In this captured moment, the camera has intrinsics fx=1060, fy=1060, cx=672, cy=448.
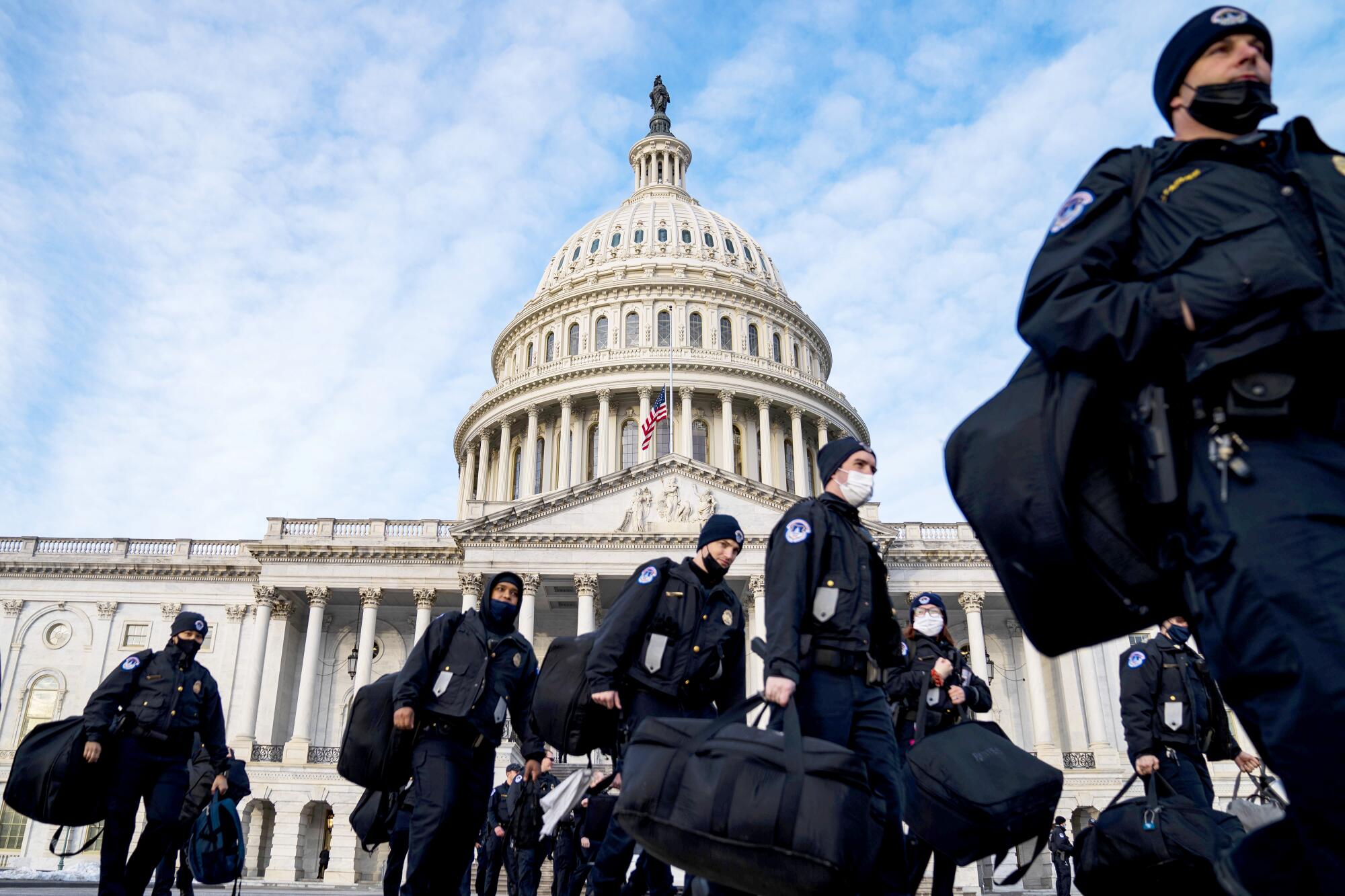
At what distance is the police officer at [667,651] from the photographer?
719 centimetres

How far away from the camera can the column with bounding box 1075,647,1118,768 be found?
44.3 meters

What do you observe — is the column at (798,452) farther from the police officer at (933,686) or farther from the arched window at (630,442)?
the police officer at (933,686)

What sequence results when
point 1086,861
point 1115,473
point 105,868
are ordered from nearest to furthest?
point 1115,473, point 1086,861, point 105,868

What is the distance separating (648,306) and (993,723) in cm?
6154

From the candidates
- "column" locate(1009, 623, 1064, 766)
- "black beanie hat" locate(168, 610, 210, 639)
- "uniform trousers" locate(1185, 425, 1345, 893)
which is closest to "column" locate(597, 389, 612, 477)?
"column" locate(1009, 623, 1064, 766)

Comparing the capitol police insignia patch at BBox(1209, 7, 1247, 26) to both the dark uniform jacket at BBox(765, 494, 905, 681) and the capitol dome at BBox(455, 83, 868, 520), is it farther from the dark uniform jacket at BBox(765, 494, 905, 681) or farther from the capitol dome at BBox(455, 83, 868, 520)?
the capitol dome at BBox(455, 83, 868, 520)

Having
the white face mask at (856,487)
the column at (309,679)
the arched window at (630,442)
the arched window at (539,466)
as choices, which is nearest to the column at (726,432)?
the arched window at (630,442)

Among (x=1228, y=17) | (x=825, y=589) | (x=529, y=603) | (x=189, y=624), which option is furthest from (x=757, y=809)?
(x=529, y=603)

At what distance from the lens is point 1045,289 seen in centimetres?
334

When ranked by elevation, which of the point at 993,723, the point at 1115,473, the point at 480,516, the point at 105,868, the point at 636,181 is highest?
the point at 636,181

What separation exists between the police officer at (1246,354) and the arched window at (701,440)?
58.0 metres

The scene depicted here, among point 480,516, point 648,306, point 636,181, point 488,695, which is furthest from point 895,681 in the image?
point 636,181

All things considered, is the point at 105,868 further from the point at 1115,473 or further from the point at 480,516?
the point at 480,516

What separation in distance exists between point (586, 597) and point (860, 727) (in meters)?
38.6
